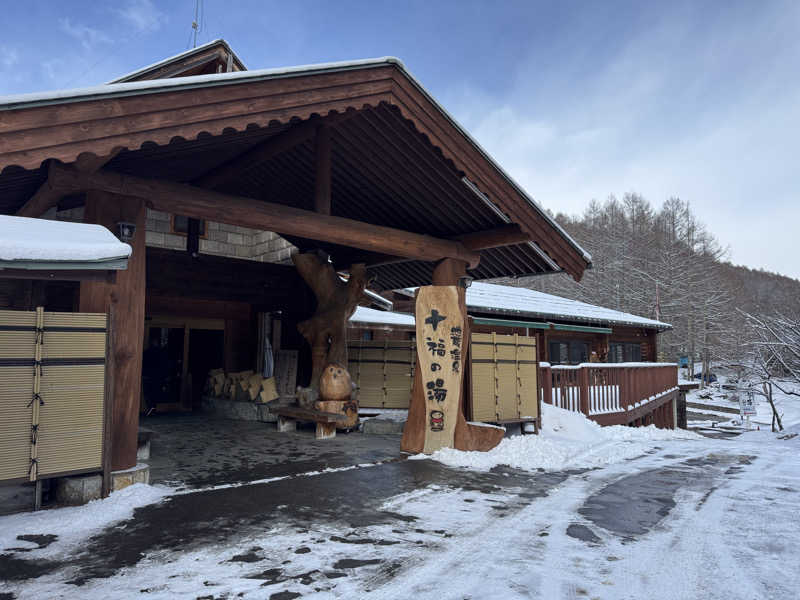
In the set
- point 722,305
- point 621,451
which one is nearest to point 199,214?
point 621,451

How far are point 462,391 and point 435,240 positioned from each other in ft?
8.62

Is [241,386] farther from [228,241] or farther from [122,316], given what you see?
[122,316]

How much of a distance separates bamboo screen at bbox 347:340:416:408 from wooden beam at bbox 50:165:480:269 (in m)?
4.02

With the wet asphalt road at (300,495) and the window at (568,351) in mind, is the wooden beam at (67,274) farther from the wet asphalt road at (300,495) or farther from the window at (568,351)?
the window at (568,351)

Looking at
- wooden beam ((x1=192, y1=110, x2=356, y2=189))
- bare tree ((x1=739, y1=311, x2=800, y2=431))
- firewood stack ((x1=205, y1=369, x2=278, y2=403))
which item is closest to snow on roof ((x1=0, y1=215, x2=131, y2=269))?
wooden beam ((x1=192, y1=110, x2=356, y2=189))

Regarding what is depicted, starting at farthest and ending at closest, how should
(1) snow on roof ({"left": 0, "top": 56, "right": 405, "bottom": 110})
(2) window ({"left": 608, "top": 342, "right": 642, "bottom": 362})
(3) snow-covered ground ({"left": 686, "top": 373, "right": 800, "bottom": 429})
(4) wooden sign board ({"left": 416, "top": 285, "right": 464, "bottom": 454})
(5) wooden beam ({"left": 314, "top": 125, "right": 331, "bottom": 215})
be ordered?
(2) window ({"left": 608, "top": 342, "right": 642, "bottom": 362})
(3) snow-covered ground ({"left": 686, "top": 373, "right": 800, "bottom": 429})
(4) wooden sign board ({"left": 416, "top": 285, "right": 464, "bottom": 454})
(5) wooden beam ({"left": 314, "top": 125, "right": 331, "bottom": 215})
(1) snow on roof ({"left": 0, "top": 56, "right": 405, "bottom": 110})

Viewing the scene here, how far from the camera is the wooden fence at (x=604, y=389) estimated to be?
38.9 feet

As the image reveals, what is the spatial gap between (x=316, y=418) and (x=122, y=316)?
4648 millimetres

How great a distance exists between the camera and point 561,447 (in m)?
8.67

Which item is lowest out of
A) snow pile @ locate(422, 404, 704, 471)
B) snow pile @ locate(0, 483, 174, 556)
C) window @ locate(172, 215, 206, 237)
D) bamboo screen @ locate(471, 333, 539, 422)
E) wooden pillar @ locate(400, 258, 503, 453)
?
snow pile @ locate(422, 404, 704, 471)

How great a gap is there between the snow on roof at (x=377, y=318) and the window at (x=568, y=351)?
9055 mm

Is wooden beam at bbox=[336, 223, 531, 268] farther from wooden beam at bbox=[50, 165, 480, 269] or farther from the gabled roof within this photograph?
the gabled roof

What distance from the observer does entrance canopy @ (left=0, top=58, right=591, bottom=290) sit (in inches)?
188

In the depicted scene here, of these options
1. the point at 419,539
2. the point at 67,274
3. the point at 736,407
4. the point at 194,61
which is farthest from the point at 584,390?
the point at 736,407
